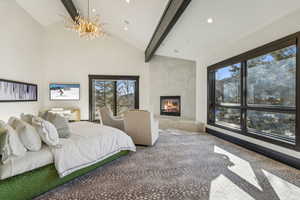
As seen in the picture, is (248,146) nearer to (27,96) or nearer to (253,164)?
(253,164)

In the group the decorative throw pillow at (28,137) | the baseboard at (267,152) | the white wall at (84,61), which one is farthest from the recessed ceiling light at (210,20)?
the white wall at (84,61)

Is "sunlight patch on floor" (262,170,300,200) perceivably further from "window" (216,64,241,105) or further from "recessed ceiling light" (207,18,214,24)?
"recessed ceiling light" (207,18,214,24)

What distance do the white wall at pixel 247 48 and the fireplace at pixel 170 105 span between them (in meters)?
1.07

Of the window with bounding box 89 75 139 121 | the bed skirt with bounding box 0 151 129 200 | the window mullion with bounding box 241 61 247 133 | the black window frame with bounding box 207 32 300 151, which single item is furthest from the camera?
the window with bounding box 89 75 139 121

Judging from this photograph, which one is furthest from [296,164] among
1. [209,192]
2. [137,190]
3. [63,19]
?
[63,19]

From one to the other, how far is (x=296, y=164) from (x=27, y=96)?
7257mm

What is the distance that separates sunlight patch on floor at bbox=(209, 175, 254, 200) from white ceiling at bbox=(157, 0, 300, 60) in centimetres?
292

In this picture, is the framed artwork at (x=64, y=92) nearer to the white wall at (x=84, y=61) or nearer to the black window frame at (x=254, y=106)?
the white wall at (x=84, y=61)

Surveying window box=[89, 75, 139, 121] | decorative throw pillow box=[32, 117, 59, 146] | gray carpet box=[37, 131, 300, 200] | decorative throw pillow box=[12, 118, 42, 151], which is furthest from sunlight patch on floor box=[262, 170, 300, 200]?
window box=[89, 75, 139, 121]

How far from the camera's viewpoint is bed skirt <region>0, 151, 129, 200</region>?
152cm

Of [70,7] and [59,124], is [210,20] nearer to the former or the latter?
[59,124]

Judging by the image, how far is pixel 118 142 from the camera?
2803mm

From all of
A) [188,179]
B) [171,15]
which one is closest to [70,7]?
[171,15]

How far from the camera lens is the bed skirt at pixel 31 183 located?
1523 millimetres
